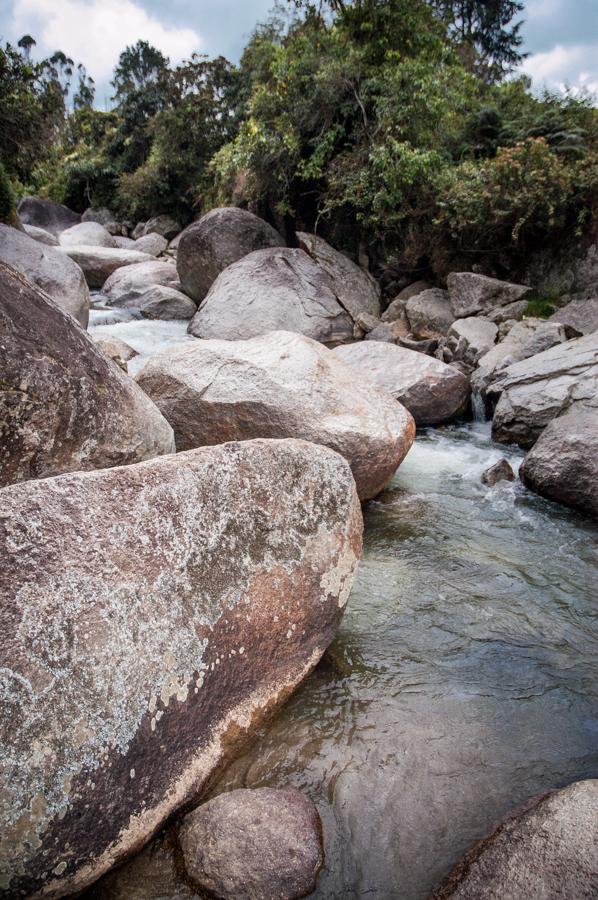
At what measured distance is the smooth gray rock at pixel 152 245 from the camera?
20844mm

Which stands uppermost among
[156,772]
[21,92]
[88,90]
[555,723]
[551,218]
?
[88,90]

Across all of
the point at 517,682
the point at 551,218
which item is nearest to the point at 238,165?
the point at 551,218

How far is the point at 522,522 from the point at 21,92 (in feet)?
46.2

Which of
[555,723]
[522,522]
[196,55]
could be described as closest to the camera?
[555,723]

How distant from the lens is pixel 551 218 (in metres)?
11.1

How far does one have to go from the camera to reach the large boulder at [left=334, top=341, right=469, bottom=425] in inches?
314

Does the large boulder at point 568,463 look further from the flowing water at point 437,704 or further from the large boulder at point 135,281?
the large boulder at point 135,281

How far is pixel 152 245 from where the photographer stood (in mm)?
21016

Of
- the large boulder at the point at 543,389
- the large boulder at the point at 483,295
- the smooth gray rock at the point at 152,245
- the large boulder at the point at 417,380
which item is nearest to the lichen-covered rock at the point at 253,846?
the large boulder at the point at 543,389

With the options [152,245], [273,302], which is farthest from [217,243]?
[152,245]

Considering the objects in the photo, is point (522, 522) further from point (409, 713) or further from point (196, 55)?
point (196, 55)

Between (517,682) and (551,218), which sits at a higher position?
(551,218)

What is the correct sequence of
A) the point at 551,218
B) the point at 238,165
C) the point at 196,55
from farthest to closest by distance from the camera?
1. the point at 196,55
2. the point at 238,165
3. the point at 551,218

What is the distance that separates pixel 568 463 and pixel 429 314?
708 centimetres
